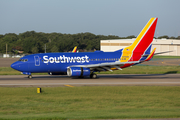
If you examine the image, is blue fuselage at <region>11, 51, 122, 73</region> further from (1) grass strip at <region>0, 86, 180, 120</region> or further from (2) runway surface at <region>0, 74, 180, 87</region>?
(1) grass strip at <region>0, 86, 180, 120</region>

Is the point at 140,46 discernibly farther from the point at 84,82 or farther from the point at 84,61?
the point at 84,82

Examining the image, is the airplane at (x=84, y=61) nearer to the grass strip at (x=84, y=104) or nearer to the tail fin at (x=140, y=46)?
the tail fin at (x=140, y=46)

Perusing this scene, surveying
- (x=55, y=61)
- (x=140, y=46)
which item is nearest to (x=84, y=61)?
(x=55, y=61)

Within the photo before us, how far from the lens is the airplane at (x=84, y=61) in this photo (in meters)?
37.0

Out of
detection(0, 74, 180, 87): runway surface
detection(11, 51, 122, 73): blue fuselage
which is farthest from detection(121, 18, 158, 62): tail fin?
detection(0, 74, 180, 87): runway surface

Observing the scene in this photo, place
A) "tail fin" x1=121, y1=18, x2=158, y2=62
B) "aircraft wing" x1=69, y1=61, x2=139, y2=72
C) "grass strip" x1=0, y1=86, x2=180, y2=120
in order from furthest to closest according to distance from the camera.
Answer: "tail fin" x1=121, y1=18, x2=158, y2=62 < "aircraft wing" x1=69, y1=61, x2=139, y2=72 < "grass strip" x1=0, y1=86, x2=180, y2=120

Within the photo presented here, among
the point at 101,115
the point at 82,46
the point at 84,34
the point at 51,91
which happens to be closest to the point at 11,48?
the point at 82,46

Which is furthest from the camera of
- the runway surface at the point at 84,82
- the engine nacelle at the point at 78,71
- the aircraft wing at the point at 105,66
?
the aircraft wing at the point at 105,66

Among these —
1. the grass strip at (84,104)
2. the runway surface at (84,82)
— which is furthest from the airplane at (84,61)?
the grass strip at (84,104)

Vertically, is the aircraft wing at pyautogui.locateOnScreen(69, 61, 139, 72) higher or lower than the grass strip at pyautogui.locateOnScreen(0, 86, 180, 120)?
higher

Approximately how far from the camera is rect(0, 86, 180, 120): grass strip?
14.7m

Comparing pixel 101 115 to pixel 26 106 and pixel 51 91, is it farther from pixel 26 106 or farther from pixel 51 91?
pixel 51 91

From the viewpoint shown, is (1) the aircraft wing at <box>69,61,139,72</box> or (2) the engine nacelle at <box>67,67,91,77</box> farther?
(1) the aircraft wing at <box>69,61,139,72</box>

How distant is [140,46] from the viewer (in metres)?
41.5
